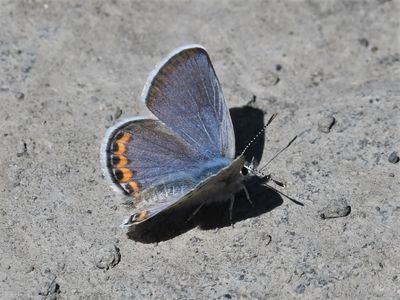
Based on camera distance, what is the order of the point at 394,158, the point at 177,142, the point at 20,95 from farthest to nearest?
the point at 20,95 < the point at 394,158 < the point at 177,142

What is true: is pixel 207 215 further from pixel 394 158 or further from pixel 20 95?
pixel 20 95

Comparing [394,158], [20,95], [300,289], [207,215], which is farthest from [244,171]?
[20,95]

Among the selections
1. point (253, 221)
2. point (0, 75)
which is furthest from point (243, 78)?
point (0, 75)

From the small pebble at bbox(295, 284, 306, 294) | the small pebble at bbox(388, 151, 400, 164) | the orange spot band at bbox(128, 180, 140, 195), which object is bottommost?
the small pebble at bbox(295, 284, 306, 294)

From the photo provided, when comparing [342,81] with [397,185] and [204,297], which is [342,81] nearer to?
[397,185]

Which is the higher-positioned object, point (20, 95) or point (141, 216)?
point (20, 95)

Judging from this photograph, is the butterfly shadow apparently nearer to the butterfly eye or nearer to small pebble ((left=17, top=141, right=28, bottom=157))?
the butterfly eye

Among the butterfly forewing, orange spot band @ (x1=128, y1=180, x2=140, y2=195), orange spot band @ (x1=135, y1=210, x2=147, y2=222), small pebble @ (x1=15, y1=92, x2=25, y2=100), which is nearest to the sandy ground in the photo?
small pebble @ (x1=15, y1=92, x2=25, y2=100)

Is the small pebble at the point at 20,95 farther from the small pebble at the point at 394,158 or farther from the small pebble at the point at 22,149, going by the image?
the small pebble at the point at 394,158
